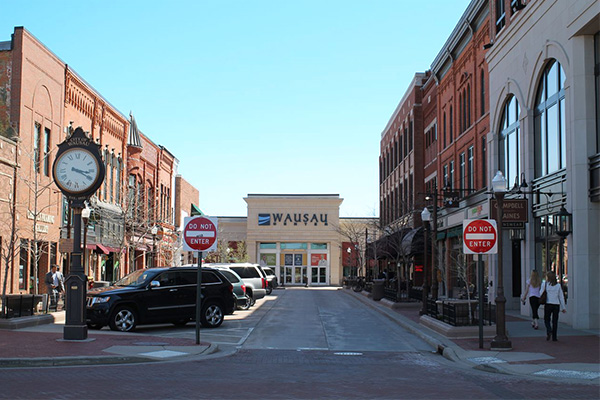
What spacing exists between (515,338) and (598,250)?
4.15 metres

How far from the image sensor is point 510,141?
26828 millimetres

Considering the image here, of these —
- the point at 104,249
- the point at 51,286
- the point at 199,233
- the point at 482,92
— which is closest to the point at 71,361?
the point at 199,233

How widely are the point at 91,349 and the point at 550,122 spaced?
626 inches

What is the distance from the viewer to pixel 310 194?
265ft

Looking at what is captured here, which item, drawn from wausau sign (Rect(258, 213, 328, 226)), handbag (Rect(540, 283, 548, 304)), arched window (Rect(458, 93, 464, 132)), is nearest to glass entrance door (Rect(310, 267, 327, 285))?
wausau sign (Rect(258, 213, 328, 226))

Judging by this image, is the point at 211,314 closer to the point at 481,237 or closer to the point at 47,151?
the point at 481,237

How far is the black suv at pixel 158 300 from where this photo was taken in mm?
17812

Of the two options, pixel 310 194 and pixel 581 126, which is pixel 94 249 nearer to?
pixel 581 126

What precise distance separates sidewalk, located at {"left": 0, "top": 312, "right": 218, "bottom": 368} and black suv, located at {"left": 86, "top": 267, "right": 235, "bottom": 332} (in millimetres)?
912

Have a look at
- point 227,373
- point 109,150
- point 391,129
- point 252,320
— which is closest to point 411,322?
point 252,320

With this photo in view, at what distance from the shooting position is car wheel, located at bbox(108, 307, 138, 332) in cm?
1778

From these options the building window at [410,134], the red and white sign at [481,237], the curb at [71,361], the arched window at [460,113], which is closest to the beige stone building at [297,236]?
the building window at [410,134]

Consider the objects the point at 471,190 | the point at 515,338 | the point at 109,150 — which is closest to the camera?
the point at 515,338

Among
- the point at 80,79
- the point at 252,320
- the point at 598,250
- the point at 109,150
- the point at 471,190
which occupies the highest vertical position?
the point at 80,79
